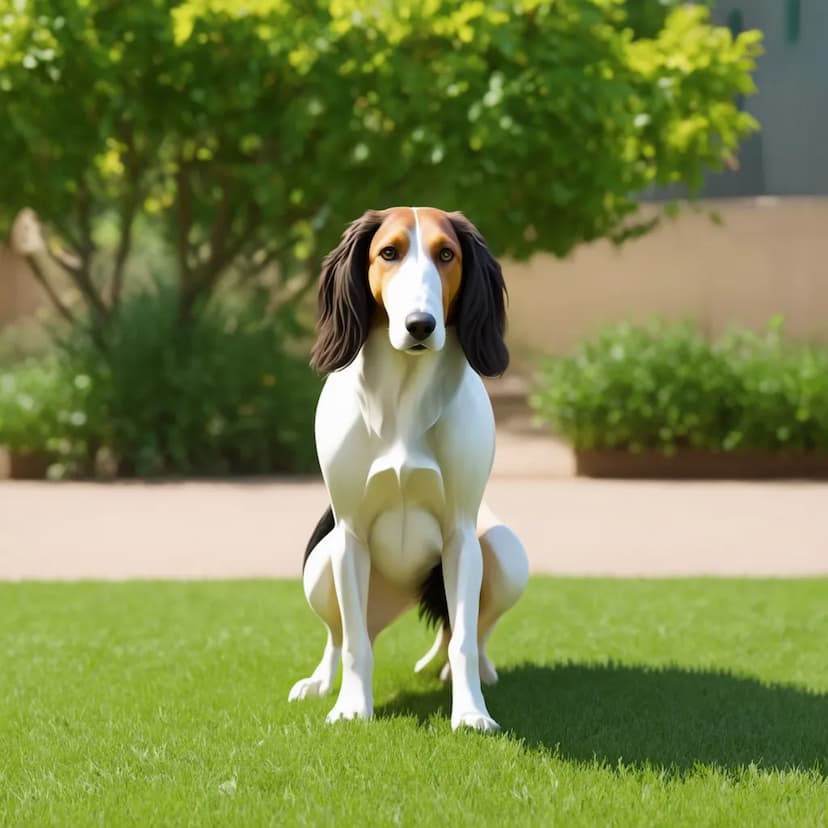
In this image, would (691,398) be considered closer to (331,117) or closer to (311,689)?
(331,117)

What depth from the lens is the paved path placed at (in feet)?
29.6

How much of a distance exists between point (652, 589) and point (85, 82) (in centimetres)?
795

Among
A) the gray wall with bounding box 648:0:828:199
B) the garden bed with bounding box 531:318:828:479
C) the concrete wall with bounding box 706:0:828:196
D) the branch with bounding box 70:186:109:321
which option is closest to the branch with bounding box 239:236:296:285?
the branch with bounding box 70:186:109:321

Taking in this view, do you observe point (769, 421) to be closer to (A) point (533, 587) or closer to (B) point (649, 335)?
(B) point (649, 335)

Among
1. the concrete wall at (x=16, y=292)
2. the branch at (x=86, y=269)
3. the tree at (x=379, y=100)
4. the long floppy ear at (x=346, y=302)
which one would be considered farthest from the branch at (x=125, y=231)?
the concrete wall at (x=16, y=292)

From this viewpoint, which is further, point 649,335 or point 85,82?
point 649,335

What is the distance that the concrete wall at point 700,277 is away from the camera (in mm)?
20156

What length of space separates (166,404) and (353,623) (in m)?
9.71

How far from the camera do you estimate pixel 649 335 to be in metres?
14.7

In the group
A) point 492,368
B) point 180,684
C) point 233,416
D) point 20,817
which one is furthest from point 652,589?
point 233,416

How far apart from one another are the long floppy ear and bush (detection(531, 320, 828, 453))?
370 inches

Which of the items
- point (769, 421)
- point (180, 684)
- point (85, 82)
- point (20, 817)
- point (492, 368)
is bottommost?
point (769, 421)

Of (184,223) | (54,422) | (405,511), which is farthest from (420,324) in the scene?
(184,223)

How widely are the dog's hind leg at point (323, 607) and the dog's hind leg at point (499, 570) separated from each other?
1.67 ft
